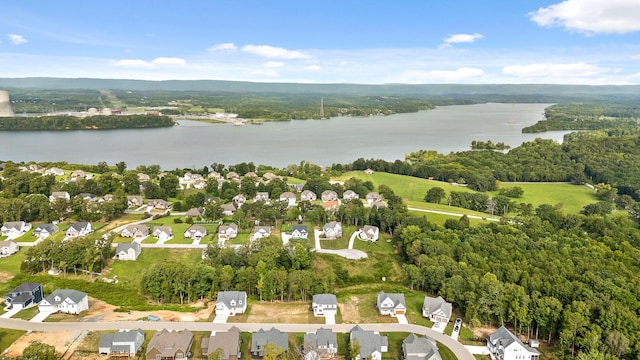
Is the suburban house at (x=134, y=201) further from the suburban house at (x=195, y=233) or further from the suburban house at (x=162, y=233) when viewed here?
the suburban house at (x=195, y=233)

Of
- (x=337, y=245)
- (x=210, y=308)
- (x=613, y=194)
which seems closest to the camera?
(x=210, y=308)

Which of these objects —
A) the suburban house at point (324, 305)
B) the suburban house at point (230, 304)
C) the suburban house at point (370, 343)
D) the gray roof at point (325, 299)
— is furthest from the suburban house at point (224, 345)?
the suburban house at point (370, 343)

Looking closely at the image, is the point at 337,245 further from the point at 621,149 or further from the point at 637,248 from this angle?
the point at 621,149

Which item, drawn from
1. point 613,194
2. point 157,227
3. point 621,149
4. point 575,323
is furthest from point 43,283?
point 621,149

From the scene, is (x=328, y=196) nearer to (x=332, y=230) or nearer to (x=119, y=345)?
(x=332, y=230)

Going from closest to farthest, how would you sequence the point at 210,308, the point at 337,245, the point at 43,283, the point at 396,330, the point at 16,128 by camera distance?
1. the point at 396,330
2. the point at 210,308
3. the point at 43,283
4. the point at 337,245
5. the point at 16,128

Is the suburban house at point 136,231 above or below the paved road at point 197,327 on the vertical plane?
above
